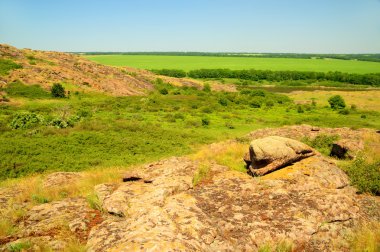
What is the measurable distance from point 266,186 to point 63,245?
614cm

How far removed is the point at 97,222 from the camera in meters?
7.80

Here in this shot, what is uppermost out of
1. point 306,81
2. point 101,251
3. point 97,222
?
point 101,251

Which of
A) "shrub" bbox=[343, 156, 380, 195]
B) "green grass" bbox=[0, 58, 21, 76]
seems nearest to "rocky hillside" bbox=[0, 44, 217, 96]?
"green grass" bbox=[0, 58, 21, 76]

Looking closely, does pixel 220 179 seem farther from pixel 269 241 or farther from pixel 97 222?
pixel 97 222

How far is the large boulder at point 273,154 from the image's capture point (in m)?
11.3

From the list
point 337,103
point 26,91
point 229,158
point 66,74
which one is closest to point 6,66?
point 66,74

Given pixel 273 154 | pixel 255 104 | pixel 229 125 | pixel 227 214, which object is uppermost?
pixel 273 154

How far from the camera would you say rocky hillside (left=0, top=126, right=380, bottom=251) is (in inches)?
252

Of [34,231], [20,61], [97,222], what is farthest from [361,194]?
[20,61]

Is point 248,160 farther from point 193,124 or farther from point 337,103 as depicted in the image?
point 337,103

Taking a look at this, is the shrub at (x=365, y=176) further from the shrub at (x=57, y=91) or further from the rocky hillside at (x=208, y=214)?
the shrub at (x=57, y=91)

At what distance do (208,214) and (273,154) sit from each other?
15.5 feet

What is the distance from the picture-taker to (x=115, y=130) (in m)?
32.3

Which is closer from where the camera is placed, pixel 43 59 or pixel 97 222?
pixel 97 222
